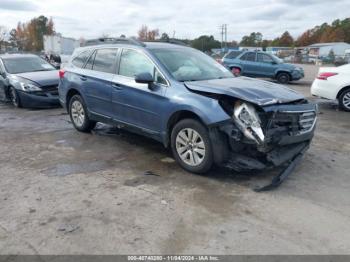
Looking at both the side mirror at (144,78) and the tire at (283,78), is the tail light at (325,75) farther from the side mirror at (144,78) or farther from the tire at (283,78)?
the tire at (283,78)

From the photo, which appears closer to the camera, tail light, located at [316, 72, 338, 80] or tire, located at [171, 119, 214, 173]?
tire, located at [171, 119, 214, 173]

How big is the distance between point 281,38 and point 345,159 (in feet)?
433

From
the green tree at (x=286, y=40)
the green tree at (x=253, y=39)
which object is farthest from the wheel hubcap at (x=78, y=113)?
the green tree at (x=286, y=40)

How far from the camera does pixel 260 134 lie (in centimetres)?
473

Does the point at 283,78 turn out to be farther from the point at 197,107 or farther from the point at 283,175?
the point at 197,107

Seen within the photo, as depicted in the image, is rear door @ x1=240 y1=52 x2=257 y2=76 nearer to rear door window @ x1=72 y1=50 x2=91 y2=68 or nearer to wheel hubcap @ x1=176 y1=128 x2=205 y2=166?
rear door window @ x1=72 y1=50 x2=91 y2=68

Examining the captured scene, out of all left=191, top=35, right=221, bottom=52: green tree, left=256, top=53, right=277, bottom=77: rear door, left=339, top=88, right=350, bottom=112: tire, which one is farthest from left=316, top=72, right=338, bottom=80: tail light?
left=191, top=35, right=221, bottom=52: green tree

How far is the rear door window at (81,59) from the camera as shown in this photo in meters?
→ 7.50

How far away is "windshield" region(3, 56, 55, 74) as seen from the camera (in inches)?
460

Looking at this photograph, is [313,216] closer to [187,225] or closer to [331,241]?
Answer: [331,241]

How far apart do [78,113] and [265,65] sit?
1333 cm

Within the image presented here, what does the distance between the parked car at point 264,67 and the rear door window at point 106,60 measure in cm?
1241

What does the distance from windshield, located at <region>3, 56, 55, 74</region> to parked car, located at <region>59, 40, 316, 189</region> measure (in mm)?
5563

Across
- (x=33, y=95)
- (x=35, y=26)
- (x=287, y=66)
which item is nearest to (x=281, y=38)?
(x=35, y=26)
